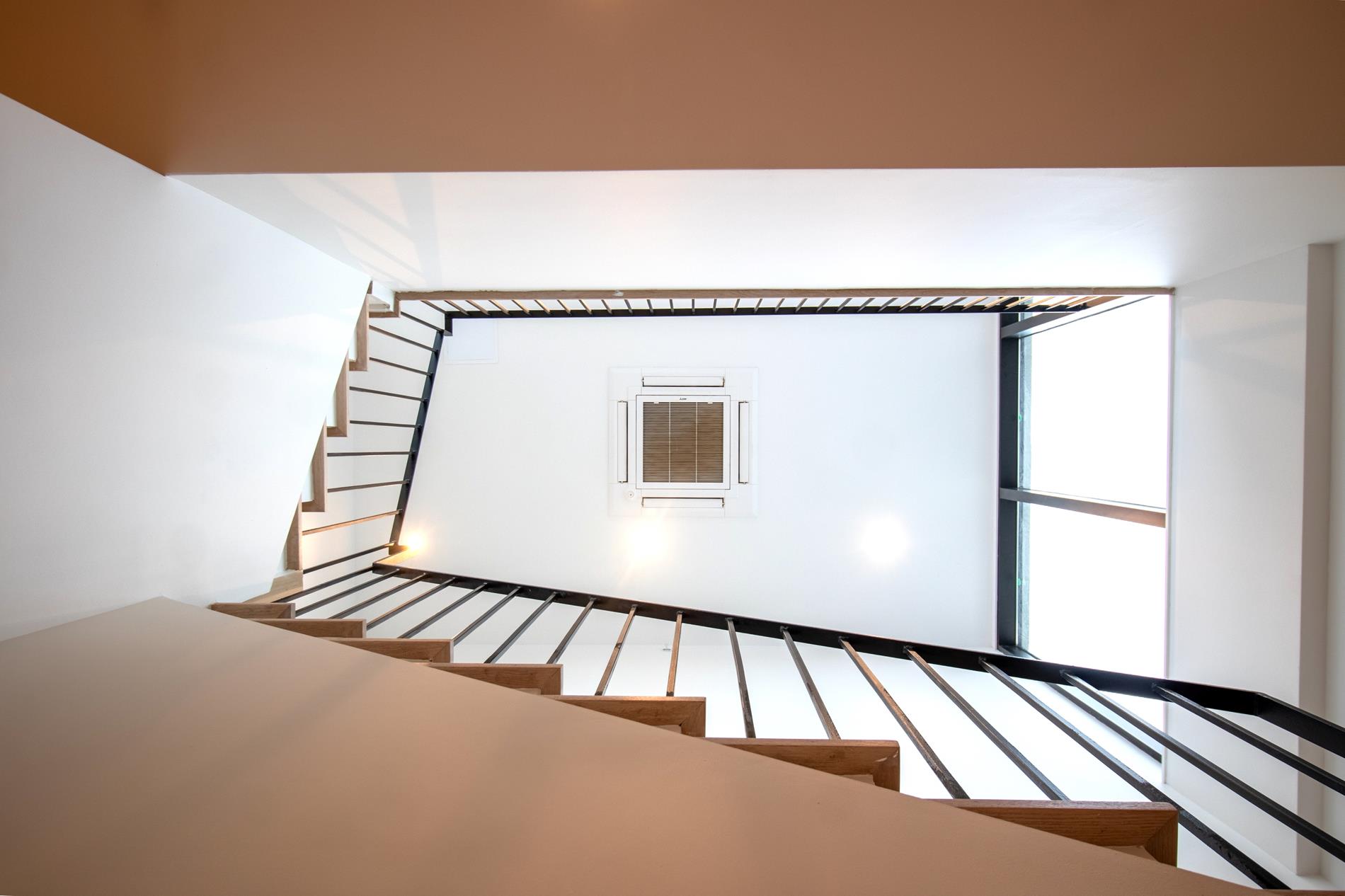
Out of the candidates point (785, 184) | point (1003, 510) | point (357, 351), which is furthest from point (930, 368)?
point (357, 351)

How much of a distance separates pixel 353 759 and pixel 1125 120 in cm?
197

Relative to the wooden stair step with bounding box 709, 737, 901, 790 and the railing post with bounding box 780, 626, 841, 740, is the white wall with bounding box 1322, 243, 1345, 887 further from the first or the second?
the wooden stair step with bounding box 709, 737, 901, 790

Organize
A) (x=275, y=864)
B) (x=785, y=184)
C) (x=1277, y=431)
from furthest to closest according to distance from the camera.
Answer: (x=1277, y=431), (x=785, y=184), (x=275, y=864)

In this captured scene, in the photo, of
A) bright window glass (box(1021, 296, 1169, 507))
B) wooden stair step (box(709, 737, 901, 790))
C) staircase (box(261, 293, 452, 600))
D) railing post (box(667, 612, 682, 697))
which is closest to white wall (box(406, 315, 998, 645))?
staircase (box(261, 293, 452, 600))

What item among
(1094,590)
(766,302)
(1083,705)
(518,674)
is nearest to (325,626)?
(518,674)

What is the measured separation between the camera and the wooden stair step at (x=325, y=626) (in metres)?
1.96

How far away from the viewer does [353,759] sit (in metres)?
1.03

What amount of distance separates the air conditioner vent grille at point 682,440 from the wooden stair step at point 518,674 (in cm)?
273

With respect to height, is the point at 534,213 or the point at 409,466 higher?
the point at 534,213

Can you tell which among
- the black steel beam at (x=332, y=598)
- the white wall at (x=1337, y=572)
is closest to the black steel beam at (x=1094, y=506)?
the white wall at (x=1337, y=572)

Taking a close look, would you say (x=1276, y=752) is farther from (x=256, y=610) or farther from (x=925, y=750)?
(x=256, y=610)

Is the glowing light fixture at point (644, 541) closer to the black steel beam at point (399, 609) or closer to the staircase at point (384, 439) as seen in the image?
the black steel beam at point (399, 609)

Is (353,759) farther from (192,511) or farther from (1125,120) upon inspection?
(1125,120)

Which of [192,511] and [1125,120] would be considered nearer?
[1125,120]
